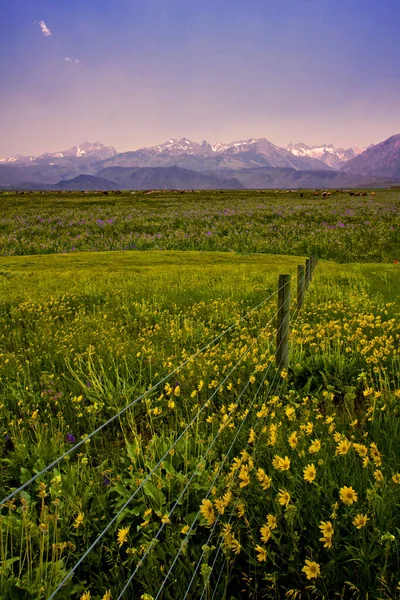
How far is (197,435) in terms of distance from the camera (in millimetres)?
3928

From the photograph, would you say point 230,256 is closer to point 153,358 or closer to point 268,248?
point 268,248

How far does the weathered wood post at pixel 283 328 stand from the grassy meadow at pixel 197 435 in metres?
0.20

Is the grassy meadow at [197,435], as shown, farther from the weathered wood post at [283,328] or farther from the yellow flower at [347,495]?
the weathered wood post at [283,328]

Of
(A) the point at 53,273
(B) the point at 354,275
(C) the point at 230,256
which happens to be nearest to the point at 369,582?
(B) the point at 354,275

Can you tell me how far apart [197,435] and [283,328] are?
2.56 meters

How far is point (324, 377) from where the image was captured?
575 centimetres

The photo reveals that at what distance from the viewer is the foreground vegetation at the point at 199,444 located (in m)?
2.88

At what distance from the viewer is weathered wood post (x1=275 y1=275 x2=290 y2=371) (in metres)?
5.92

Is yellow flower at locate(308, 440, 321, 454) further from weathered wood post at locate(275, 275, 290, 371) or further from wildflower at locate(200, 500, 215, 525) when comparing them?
weathered wood post at locate(275, 275, 290, 371)

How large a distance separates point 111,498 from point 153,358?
299 cm

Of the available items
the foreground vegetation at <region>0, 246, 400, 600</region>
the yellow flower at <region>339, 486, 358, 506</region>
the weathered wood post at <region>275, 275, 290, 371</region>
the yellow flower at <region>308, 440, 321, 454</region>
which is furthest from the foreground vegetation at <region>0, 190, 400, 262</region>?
the yellow flower at <region>339, 486, 358, 506</region>

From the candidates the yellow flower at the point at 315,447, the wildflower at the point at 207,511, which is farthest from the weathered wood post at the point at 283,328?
the wildflower at the point at 207,511

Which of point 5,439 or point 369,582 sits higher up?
point 369,582

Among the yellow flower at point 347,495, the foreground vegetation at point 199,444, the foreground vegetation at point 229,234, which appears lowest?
the foreground vegetation at point 199,444
